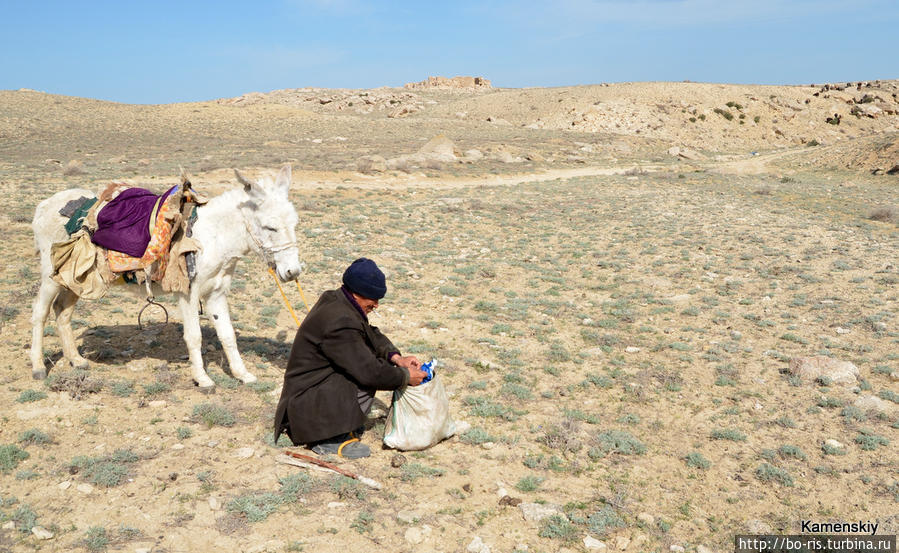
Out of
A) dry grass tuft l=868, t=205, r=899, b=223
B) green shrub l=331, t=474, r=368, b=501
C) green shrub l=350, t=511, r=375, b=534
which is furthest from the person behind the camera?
dry grass tuft l=868, t=205, r=899, b=223

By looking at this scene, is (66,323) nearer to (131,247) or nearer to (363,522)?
(131,247)

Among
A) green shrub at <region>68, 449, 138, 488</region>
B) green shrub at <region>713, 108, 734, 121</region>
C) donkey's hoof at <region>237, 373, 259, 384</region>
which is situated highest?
green shrub at <region>713, 108, 734, 121</region>

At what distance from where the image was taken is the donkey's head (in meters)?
5.25

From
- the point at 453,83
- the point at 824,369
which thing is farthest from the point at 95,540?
the point at 453,83

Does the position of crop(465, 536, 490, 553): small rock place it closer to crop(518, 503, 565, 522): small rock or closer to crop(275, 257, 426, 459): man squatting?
crop(518, 503, 565, 522): small rock

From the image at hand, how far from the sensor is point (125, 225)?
554 centimetres

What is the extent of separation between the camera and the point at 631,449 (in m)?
5.24

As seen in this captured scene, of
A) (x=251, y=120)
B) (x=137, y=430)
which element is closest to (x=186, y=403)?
(x=137, y=430)

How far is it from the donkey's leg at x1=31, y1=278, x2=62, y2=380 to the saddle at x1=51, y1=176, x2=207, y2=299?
444mm

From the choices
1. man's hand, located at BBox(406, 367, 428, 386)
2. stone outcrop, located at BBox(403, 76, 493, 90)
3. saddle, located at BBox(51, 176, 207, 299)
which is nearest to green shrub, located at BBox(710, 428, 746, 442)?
man's hand, located at BBox(406, 367, 428, 386)

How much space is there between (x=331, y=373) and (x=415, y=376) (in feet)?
2.44

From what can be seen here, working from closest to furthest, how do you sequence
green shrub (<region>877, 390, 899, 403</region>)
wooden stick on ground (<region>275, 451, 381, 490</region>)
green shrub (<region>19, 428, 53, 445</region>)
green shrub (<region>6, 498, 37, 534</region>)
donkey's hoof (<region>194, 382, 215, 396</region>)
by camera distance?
green shrub (<region>6, 498, 37, 534</region>) → wooden stick on ground (<region>275, 451, 381, 490</region>) → green shrub (<region>19, 428, 53, 445</region>) → donkey's hoof (<region>194, 382, 215, 396</region>) → green shrub (<region>877, 390, 899, 403</region>)

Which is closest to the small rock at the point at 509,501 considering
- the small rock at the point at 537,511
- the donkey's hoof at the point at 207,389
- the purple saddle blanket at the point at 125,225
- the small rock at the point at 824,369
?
the small rock at the point at 537,511

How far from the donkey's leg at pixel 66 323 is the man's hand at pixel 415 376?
3.99 m
